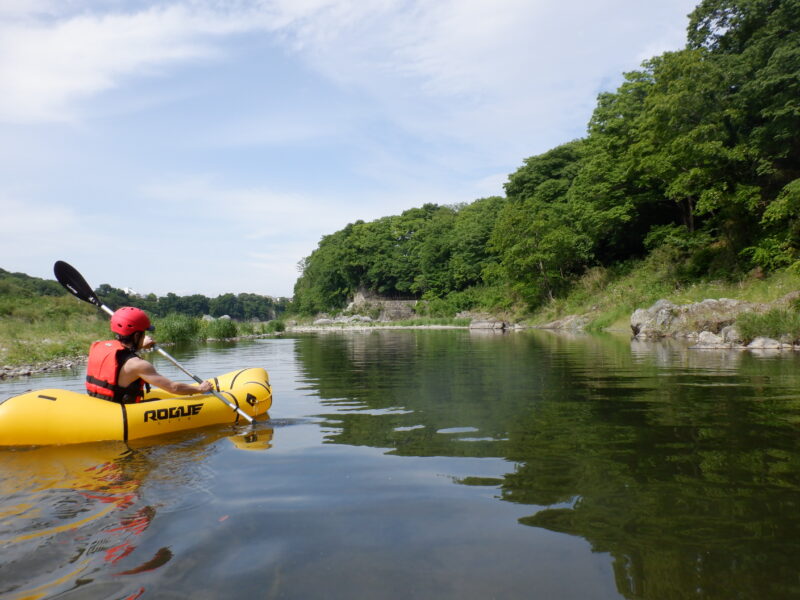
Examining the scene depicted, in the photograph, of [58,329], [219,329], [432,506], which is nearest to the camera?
[432,506]

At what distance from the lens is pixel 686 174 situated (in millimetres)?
22891

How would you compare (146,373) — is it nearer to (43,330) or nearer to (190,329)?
(43,330)

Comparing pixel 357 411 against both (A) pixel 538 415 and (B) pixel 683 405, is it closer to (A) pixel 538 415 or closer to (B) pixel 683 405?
(A) pixel 538 415

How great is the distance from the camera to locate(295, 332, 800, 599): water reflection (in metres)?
2.63

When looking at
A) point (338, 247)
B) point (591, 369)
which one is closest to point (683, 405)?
point (591, 369)

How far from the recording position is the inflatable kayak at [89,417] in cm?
536

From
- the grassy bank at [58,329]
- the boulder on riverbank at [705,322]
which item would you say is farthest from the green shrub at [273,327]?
the boulder on riverbank at [705,322]

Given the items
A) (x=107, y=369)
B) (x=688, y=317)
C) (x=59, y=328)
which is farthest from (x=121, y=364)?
(x=59, y=328)

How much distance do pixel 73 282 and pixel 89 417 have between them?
414 centimetres

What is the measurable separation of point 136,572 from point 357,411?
4.54 meters

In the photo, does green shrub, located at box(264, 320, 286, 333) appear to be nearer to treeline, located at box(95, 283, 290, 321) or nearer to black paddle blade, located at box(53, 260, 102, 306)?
black paddle blade, located at box(53, 260, 102, 306)

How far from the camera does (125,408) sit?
5715mm

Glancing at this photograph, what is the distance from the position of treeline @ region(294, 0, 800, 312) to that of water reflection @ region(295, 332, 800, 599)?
10.7 m

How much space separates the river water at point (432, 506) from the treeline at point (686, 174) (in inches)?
528
